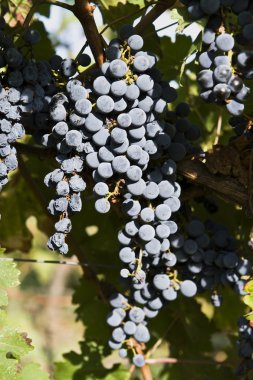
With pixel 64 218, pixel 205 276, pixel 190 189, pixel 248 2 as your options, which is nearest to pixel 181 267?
pixel 205 276

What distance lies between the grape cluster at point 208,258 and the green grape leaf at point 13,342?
0.40 m

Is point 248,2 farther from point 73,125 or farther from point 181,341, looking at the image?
point 181,341

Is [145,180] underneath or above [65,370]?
above

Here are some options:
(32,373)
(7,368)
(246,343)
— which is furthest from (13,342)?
(246,343)

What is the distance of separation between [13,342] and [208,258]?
494 mm

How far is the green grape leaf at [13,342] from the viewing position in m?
1.39

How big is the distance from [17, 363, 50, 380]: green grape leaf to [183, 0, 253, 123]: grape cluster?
2.61 ft

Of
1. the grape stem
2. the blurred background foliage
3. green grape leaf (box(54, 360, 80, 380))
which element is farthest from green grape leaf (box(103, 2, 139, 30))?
green grape leaf (box(54, 360, 80, 380))

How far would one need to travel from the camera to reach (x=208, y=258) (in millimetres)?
1521

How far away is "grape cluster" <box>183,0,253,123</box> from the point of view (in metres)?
1.11

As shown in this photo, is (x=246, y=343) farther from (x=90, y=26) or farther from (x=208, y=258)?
(x=90, y=26)

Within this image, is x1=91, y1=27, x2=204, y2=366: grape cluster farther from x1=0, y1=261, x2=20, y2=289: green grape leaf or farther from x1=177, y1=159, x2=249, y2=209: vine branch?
x1=0, y1=261, x2=20, y2=289: green grape leaf

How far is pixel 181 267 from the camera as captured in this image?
1544 mm

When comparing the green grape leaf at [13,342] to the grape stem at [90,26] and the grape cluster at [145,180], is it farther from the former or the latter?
the grape stem at [90,26]
